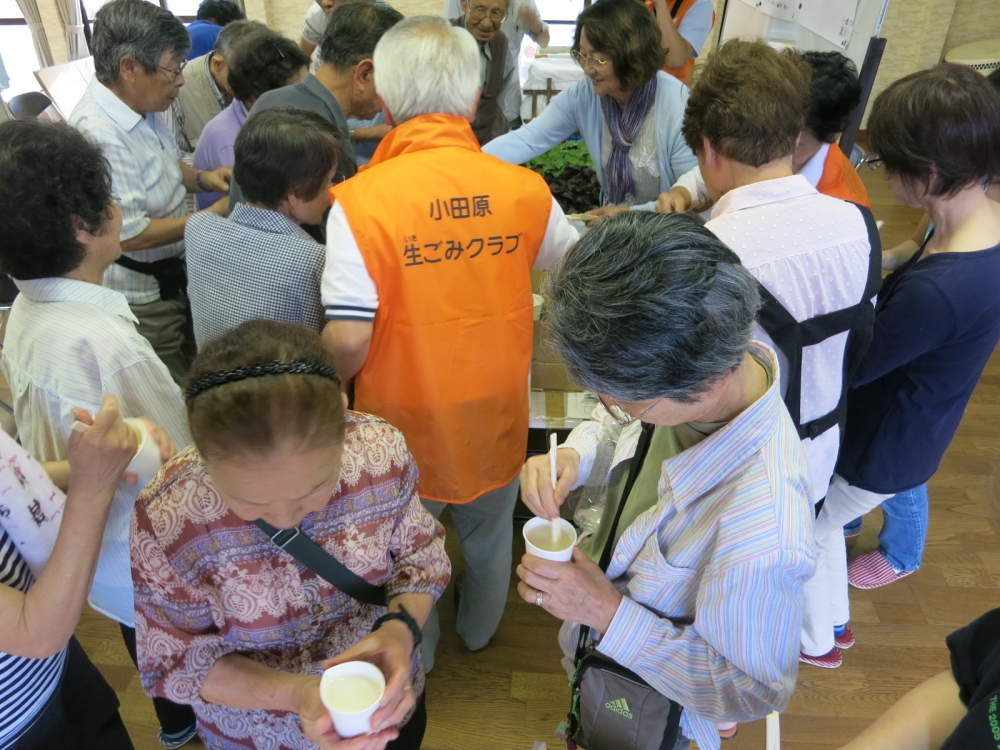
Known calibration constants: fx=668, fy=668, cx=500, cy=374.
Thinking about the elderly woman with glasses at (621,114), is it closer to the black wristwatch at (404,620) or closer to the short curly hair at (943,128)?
the short curly hair at (943,128)

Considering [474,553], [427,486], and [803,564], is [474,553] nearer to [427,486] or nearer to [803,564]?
[427,486]

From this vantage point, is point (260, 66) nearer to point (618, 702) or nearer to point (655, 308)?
point (655, 308)

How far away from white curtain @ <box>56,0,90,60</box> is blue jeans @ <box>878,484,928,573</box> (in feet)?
23.5

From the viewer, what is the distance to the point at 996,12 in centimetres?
666

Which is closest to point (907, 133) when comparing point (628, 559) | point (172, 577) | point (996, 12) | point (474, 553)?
point (628, 559)

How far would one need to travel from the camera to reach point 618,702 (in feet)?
4.03

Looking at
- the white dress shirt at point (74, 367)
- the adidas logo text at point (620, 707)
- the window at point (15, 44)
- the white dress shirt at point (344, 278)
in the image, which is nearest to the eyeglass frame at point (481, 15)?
the white dress shirt at point (344, 278)

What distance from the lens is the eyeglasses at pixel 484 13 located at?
145 inches

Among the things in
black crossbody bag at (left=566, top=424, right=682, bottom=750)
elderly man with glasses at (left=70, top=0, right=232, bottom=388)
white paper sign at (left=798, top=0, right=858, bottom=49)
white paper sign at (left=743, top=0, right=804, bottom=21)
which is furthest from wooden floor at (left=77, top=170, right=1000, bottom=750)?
white paper sign at (left=743, top=0, right=804, bottom=21)

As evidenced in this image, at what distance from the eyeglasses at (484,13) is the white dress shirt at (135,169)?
6.36 ft

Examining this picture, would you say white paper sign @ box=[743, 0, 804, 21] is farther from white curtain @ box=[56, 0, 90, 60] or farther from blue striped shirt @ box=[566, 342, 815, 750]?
white curtain @ box=[56, 0, 90, 60]

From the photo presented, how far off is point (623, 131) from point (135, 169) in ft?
5.68

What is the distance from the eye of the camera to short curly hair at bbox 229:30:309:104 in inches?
102

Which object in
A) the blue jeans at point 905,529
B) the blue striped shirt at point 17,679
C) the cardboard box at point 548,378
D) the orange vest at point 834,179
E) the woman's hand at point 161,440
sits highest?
the orange vest at point 834,179
